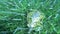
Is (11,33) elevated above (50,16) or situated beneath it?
situated beneath

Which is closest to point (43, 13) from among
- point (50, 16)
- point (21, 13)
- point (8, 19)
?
point (50, 16)

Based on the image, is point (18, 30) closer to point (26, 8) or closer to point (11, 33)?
point (11, 33)

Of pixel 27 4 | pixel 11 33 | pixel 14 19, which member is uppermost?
pixel 27 4

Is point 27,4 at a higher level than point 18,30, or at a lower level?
higher

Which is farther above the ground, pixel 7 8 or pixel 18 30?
Answer: pixel 7 8

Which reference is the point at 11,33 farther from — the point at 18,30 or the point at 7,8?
the point at 7,8

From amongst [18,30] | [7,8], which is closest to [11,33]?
[18,30]

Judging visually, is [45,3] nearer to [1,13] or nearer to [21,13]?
[21,13]

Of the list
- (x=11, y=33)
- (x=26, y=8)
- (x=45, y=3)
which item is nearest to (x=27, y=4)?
(x=26, y=8)
